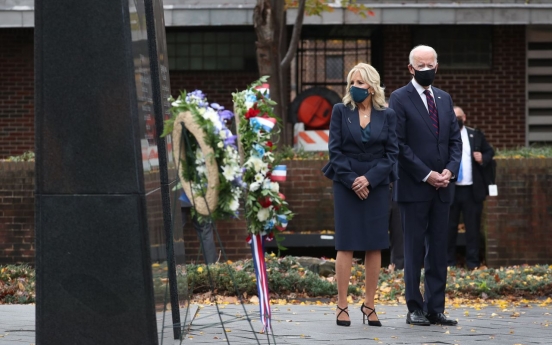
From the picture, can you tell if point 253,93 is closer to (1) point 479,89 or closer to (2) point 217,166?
(2) point 217,166

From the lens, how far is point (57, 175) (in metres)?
5.26

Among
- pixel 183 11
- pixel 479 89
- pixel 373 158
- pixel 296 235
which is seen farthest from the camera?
pixel 479 89

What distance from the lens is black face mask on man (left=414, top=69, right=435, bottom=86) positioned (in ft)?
25.9

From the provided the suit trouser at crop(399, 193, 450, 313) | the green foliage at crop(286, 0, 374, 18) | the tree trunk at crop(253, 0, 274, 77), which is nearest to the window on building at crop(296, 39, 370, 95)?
the green foliage at crop(286, 0, 374, 18)

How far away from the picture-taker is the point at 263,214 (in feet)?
18.4

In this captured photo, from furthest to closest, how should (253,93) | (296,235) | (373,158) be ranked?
(296,235) → (373,158) → (253,93)

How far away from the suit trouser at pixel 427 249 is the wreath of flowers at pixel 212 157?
277 centimetres

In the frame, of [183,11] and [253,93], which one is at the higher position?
[183,11]

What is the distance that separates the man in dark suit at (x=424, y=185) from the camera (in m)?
7.86

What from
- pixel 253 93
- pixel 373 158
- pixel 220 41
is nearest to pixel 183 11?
pixel 220 41

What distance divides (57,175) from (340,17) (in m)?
12.6

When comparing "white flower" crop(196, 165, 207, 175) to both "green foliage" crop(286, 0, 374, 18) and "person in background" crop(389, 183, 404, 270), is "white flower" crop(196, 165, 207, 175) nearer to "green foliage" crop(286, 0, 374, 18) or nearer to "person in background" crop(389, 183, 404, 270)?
"person in background" crop(389, 183, 404, 270)

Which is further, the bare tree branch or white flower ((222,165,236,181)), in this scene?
the bare tree branch

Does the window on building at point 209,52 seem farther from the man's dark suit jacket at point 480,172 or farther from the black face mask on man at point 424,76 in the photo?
the black face mask on man at point 424,76
